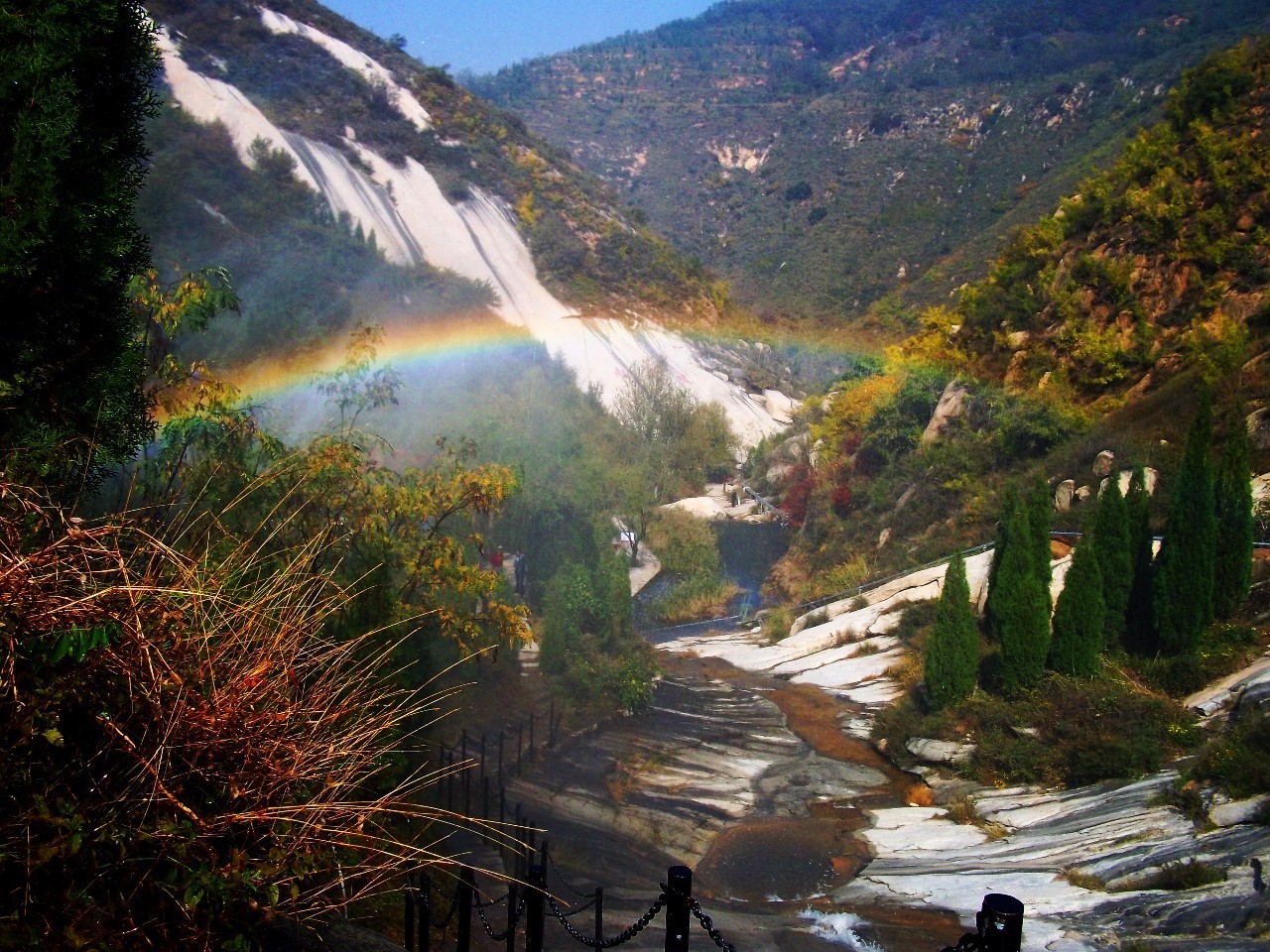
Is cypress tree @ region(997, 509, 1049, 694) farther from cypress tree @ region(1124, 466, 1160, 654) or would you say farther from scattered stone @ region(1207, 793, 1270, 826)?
scattered stone @ region(1207, 793, 1270, 826)

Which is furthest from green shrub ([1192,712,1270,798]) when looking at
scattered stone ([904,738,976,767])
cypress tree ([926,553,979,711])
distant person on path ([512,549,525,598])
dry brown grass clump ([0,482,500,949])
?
distant person on path ([512,549,525,598])

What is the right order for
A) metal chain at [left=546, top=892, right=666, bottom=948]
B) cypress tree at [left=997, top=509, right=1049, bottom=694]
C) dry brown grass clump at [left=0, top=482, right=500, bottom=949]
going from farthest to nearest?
cypress tree at [left=997, top=509, right=1049, bottom=694], metal chain at [left=546, top=892, right=666, bottom=948], dry brown grass clump at [left=0, top=482, right=500, bottom=949]

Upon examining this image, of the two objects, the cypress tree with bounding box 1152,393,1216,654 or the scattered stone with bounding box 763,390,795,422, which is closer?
the cypress tree with bounding box 1152,393,1216,654

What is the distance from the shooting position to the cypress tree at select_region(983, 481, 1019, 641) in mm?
12289

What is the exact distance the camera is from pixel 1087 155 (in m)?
46.4

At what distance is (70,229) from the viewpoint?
332cm

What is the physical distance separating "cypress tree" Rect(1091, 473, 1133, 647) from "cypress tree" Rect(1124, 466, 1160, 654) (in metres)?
0.14

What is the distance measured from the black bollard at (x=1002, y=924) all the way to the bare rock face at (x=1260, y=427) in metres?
13.2

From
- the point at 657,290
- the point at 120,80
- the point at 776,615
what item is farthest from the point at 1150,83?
the point at 120,80

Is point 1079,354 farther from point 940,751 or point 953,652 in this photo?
point 940,751

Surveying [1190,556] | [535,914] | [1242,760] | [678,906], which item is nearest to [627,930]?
[535,914]

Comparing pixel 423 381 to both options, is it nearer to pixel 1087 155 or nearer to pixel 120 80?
pixel 120 80

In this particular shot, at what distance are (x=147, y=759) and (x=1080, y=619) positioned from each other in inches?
427

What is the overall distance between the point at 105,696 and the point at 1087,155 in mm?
51708
